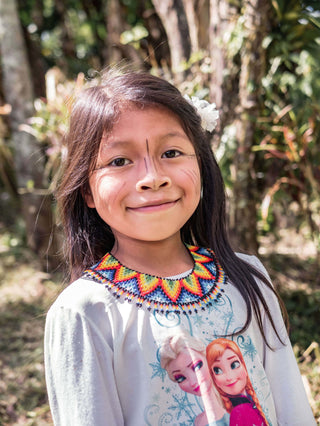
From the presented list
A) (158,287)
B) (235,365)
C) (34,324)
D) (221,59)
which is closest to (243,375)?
(235,365)

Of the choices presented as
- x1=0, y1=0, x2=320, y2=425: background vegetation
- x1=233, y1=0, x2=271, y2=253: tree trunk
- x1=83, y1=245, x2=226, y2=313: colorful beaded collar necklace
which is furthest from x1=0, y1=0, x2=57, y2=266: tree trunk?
x1=83, y1=245, x2=226, y2=313: colorful beaded collar necklace

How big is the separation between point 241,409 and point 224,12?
7.04ft

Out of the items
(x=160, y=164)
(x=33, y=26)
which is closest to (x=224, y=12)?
(x=160, y=164)

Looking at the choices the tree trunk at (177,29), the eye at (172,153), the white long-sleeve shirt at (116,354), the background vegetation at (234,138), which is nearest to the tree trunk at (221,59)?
the background vegetation at (234,138)

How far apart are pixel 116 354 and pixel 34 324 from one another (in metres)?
2.48

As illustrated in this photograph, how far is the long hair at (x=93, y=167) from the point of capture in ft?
4.06

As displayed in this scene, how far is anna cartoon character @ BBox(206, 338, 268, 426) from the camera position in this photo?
1174 mm

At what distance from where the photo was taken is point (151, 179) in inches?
45.2

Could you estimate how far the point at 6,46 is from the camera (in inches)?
153

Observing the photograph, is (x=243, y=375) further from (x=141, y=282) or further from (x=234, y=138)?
(x=234, y=138)

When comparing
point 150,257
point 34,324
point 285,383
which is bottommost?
point 34,324

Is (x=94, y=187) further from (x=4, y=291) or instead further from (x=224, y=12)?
(x=4, y=291)

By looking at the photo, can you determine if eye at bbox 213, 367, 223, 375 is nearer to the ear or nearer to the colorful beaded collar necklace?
the colorful beaded collar necklace

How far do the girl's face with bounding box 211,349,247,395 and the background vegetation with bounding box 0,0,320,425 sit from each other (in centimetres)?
85
